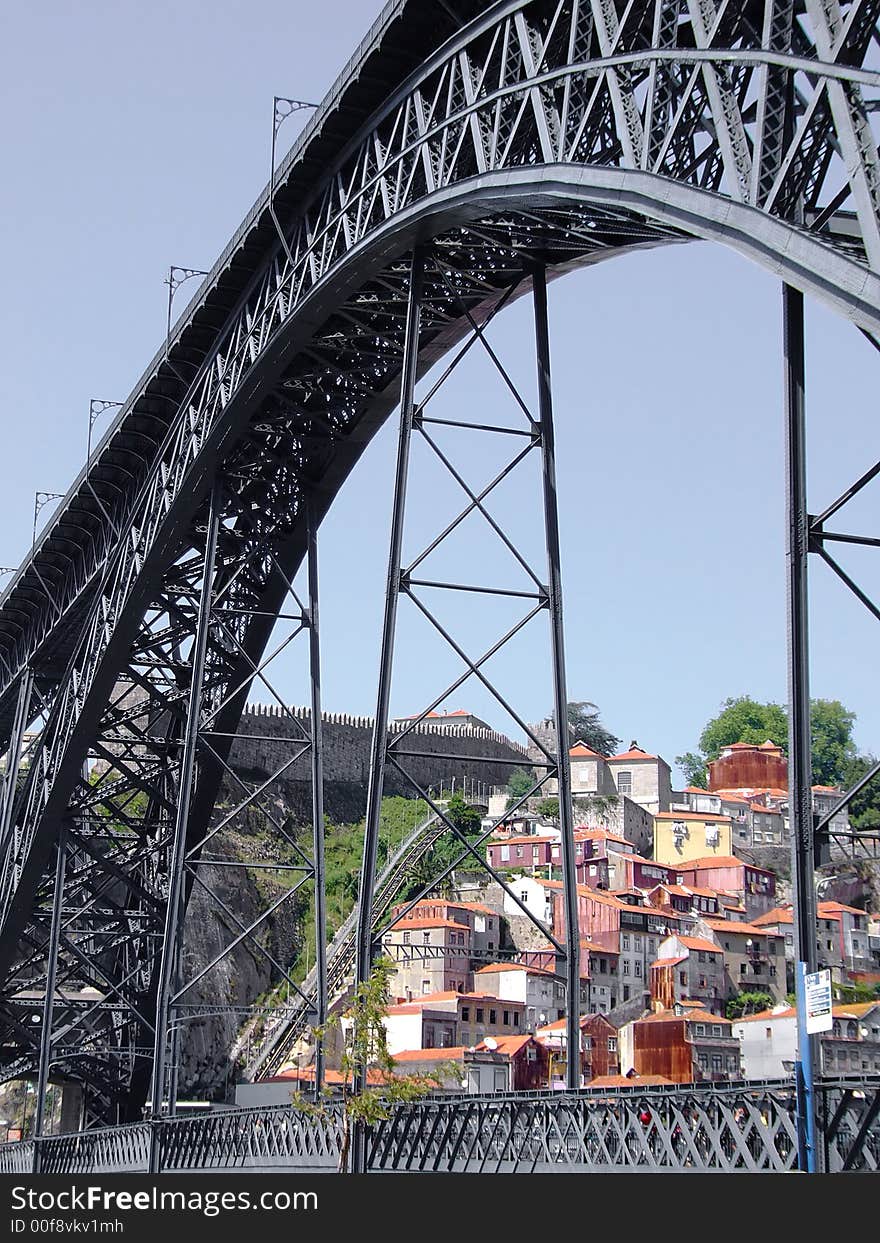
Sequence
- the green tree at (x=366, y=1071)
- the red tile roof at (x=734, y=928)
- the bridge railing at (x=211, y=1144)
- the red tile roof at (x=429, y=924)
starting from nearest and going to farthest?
the green tree at (x=366, y=1071) → the bridge railing at (x=211, y=1144) → the red tile roof at (x=429, y=924) → the red tile roof at (x=734, y=928)

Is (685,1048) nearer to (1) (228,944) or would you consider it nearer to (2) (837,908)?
(1) (228,944)

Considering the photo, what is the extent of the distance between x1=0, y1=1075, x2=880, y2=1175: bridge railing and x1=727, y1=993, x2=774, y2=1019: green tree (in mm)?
56907

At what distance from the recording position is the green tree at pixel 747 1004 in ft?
265

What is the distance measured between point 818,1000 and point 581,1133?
455cm

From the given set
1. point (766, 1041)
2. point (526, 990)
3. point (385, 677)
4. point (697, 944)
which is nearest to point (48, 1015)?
point (385, 677)

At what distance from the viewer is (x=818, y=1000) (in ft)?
43.3

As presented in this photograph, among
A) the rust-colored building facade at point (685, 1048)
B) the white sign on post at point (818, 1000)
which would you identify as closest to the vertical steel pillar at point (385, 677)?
the white sign on post at point (818, 1000)

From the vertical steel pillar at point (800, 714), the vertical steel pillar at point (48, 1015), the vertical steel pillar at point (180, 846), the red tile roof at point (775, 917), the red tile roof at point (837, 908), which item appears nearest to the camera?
the vertical steel pillar at point (800, 714)

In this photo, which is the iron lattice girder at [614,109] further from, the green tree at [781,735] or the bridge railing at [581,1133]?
the green tree at [781,735]

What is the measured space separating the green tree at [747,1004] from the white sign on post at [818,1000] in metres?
69.4

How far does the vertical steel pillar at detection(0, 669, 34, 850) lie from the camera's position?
137ft

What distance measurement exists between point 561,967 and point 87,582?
20.1 metres

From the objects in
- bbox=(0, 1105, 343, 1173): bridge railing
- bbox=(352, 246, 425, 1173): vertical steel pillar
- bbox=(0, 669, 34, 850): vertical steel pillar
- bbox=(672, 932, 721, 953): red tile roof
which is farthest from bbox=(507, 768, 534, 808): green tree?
bbox=(352, 246, 425, 1173): vertical steel pillar
